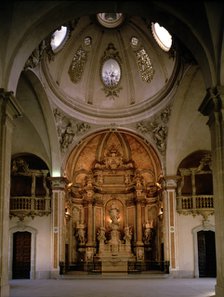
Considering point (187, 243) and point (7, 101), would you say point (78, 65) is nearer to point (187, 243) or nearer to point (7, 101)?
point (187, 243)

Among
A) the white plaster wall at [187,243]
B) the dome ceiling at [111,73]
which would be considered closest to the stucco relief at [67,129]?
the dome ceiling at [111,73]

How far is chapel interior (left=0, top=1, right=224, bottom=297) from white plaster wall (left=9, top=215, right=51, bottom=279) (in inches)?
2.1

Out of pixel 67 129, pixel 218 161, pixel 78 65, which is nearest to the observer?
pixel 218 161

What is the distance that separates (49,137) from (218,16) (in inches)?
519

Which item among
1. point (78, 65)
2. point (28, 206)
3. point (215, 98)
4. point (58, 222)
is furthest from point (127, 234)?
point (215, 98)

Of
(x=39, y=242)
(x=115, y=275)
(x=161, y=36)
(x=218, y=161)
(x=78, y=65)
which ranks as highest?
(x=161, y=36)

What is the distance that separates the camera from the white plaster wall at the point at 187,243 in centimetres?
2453

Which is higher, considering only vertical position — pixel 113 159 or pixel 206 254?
pixel 113 159

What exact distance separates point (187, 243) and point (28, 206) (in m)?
8.59

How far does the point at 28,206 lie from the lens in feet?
82.2

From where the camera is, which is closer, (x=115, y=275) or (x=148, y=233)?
(x=115, y=275)

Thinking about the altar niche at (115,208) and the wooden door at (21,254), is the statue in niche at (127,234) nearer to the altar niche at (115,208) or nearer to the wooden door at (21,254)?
the altar niche at (115,208)

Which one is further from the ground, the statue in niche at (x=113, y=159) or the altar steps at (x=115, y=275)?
the statue in niche at (x=113, y=159)

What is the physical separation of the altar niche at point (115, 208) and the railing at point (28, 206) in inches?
79.3
